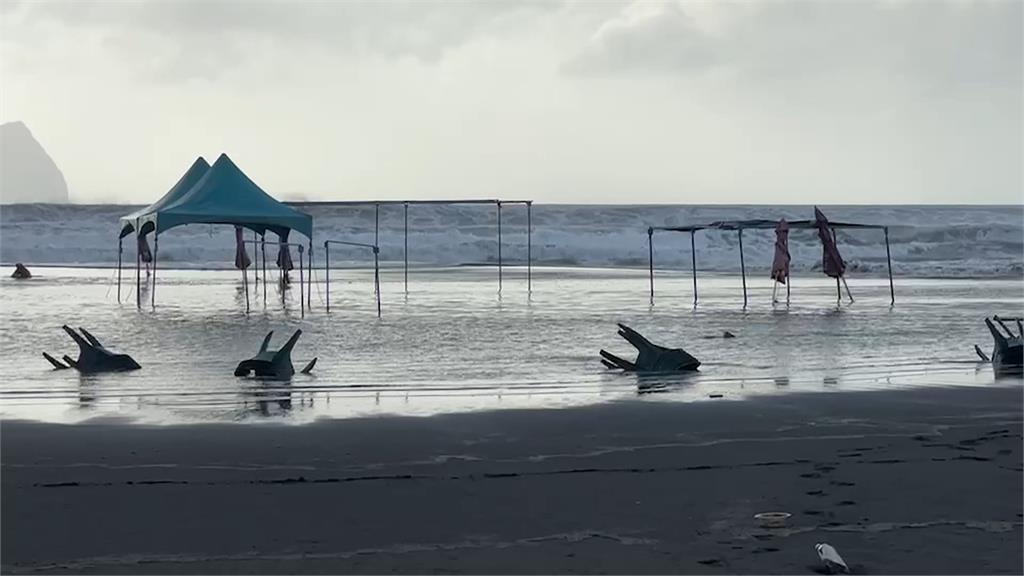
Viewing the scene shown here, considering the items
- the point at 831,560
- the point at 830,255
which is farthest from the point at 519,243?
the point at 831,560

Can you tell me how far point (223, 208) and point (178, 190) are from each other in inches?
106

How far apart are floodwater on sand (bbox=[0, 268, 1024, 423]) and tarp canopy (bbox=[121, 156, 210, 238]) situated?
60.3 inches

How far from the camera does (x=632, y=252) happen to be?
5609cm

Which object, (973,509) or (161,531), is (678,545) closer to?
(973,509)

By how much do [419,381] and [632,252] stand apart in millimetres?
44469

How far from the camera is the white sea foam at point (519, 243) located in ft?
161

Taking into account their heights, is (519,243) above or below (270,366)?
above

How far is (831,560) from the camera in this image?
210 inches

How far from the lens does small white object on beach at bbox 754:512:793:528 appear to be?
20.0 ft

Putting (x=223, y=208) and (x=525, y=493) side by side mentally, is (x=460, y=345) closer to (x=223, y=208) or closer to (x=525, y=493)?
(x=525, y=493)

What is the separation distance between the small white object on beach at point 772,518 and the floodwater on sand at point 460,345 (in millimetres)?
4088

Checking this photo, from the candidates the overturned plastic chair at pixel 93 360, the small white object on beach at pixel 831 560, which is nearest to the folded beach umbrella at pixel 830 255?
the overturned plastic chair at pixel 93 360

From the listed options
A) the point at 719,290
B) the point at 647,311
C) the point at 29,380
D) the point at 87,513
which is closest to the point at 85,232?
the point at 719,290

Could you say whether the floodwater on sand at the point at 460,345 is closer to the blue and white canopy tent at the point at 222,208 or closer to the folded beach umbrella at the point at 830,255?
the folded beach umbrella at the point at 830,255
